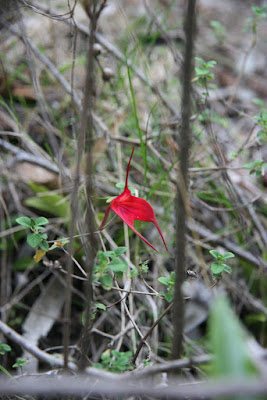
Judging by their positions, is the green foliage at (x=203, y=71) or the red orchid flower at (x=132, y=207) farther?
the green foliage at (x=203, y=71)

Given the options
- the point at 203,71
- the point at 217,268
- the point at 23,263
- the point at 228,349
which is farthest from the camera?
the point at 23,263

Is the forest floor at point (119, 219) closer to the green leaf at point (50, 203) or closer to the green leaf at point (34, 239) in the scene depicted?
the green leaf at point (50, 203)

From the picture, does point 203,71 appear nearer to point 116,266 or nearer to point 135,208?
point 135,208

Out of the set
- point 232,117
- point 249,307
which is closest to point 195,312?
point 249,307

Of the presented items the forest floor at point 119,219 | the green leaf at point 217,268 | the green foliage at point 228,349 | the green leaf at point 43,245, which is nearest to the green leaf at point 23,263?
the forest floor at point 119,219

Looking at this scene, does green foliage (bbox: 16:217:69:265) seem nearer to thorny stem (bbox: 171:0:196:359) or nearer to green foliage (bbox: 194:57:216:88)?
thorny stem (bbox: 171:0:196:359)

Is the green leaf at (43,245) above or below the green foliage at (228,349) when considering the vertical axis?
above

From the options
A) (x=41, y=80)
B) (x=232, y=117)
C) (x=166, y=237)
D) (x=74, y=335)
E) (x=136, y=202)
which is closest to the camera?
(x=136, y=202)

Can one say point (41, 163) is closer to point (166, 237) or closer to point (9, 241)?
point (9, 241)

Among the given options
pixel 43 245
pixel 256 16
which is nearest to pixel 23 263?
pixel 43 245

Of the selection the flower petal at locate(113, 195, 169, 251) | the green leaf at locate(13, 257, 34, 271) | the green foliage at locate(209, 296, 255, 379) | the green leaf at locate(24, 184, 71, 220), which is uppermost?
the green leaf at locate(24, 184, 71, 220)

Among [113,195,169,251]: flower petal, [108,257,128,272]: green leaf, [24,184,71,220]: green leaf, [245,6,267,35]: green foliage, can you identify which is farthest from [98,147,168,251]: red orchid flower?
[245,6,267,35]: green foliage
